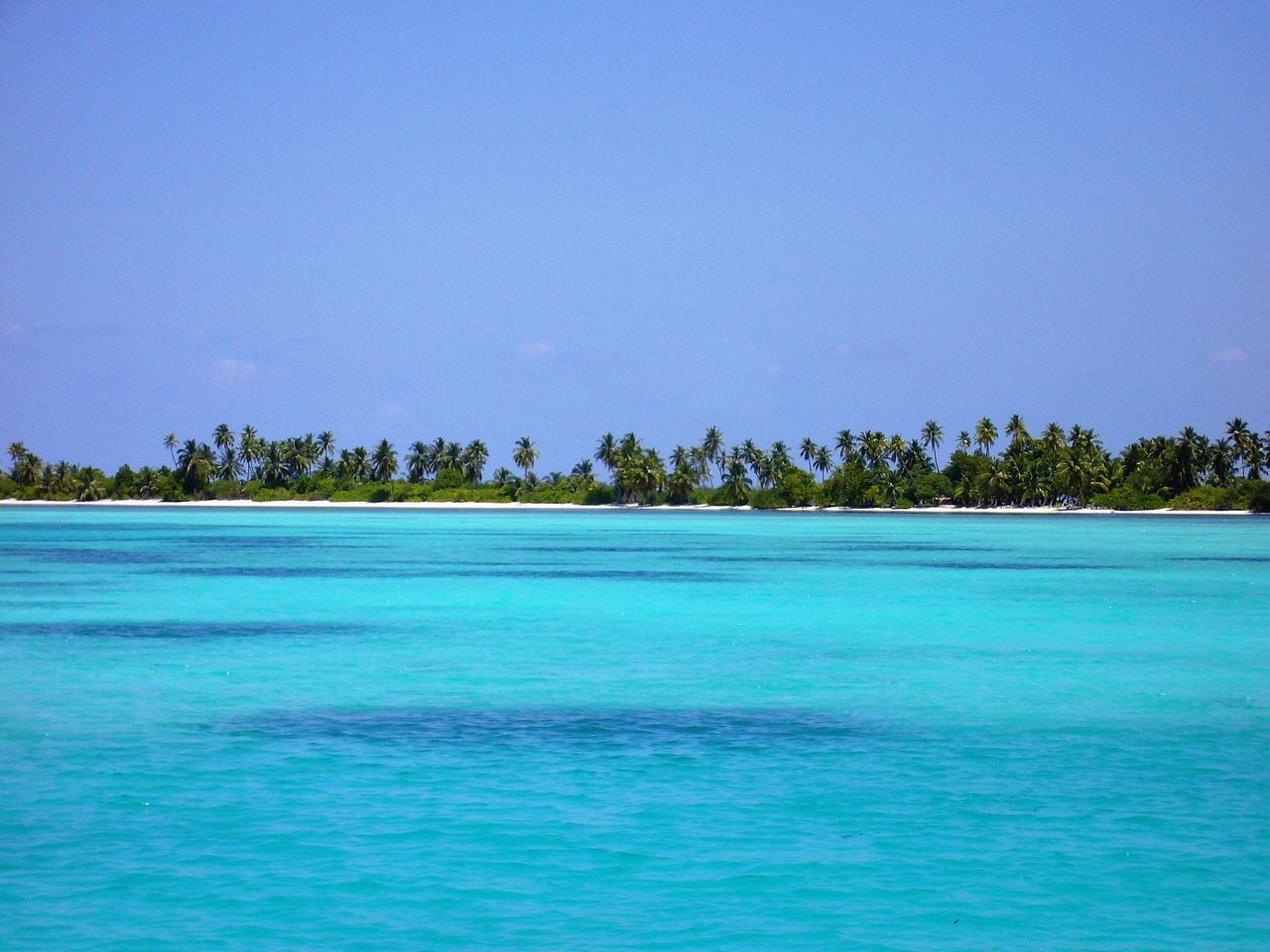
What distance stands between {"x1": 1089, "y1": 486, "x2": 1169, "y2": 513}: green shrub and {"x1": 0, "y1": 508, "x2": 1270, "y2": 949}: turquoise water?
132856mm

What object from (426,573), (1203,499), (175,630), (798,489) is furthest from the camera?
(798,489)

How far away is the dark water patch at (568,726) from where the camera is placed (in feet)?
57.2

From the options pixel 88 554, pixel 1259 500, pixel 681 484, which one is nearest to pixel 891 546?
pixel 88 554

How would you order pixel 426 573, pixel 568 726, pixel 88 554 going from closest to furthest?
1. pixel 568 726
2. pixel 426 573
3. pixel 88 554

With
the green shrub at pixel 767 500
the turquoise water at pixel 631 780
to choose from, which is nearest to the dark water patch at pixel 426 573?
the turquoise water at pixel 631 780

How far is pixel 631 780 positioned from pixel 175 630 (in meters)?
18.9

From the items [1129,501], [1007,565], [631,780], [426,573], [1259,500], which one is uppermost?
[1259,500]

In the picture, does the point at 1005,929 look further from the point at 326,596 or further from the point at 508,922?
the point at 326,596

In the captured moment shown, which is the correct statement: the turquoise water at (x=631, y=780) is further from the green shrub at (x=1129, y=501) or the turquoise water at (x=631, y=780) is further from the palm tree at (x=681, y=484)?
the palm tree at (x=681, y=484)

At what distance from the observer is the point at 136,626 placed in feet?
104

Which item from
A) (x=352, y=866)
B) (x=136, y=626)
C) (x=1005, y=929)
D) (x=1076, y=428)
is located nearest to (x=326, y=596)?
(x=136, y=626)

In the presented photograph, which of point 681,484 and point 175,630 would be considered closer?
point 175,630

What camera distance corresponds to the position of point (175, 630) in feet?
102

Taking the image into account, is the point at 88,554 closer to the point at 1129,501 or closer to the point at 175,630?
the point at 175,630
